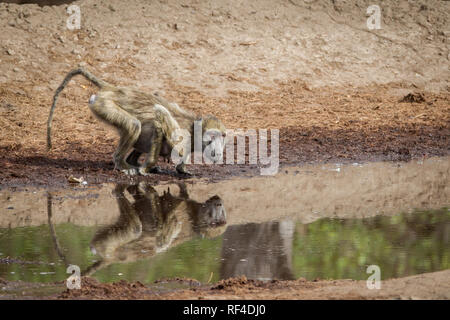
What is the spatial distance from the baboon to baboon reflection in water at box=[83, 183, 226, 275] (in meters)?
0.52

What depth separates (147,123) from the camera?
373 inches

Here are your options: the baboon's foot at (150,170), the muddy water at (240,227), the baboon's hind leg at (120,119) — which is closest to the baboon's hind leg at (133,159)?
the baboon's foot at (150,170)

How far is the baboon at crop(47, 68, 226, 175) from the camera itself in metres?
9.36

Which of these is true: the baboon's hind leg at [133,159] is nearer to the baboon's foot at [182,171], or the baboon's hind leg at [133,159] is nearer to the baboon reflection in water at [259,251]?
the baboon's foot at [182,171]

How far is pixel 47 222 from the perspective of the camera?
7.80 meters


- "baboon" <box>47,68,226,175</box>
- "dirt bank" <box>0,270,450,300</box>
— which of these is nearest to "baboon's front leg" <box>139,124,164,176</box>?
"baboon" <box>47,68,226,175</box>

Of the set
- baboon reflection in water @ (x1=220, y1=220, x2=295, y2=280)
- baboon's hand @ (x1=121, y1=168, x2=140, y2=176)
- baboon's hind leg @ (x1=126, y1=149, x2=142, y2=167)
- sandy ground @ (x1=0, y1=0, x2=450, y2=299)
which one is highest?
sandy ground @ (x1=0, y1=0, x2=450, y2=299)

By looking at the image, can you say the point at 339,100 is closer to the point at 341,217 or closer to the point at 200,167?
the point at 200,167

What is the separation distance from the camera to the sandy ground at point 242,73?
1134 centimetres

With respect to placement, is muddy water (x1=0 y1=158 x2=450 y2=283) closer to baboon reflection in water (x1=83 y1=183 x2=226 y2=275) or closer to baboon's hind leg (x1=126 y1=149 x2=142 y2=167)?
baboon reflection in water (x1=83 y1=183 x2=226 y2=275)

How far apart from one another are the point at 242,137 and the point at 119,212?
4.12m

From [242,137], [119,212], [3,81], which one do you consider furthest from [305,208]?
[3,81]

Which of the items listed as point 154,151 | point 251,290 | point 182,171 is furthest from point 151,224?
point 251,290

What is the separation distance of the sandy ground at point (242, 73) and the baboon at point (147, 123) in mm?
411
